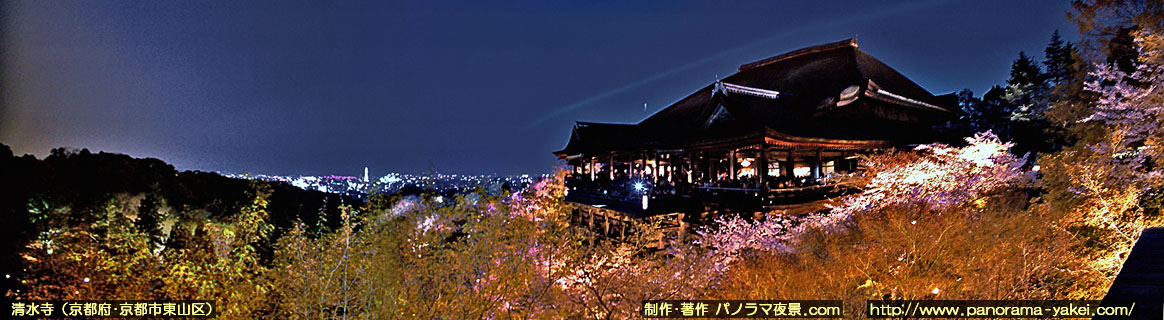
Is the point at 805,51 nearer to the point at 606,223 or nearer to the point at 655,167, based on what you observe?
the point at 655,167

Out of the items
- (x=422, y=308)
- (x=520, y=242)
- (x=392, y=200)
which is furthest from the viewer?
(x=392, y=200)

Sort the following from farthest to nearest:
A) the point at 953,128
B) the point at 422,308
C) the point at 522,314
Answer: the point at 953,128 → the point at 522,314 → the point at 422,308

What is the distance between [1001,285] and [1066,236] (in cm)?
252

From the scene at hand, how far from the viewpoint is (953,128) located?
77.2 feet

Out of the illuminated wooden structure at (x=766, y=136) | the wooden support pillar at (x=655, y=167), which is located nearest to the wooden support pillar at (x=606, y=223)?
the illuminated wooden structure at (x=766, y=136)

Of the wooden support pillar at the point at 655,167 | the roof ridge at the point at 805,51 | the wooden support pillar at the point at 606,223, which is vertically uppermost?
the roof ridge at the point at 805,51

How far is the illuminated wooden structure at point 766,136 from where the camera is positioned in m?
15.0

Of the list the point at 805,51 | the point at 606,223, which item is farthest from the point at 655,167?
the point at 805,51

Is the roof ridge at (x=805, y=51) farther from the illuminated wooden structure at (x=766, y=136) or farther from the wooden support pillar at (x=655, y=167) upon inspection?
the wooden support pillar at (x=655, y=167)

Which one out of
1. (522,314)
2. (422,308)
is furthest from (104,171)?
(522,314)

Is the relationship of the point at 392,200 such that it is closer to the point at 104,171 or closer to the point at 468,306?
the point at 468,306

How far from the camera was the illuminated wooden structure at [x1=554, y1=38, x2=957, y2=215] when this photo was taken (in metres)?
15.0

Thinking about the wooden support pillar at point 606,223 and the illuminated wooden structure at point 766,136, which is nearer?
the illuminated wooden structure at point 766,136

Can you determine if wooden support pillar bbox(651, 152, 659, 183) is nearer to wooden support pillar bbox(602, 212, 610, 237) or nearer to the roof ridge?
wooden support pillar bbox(602, 212, 610, 237)
